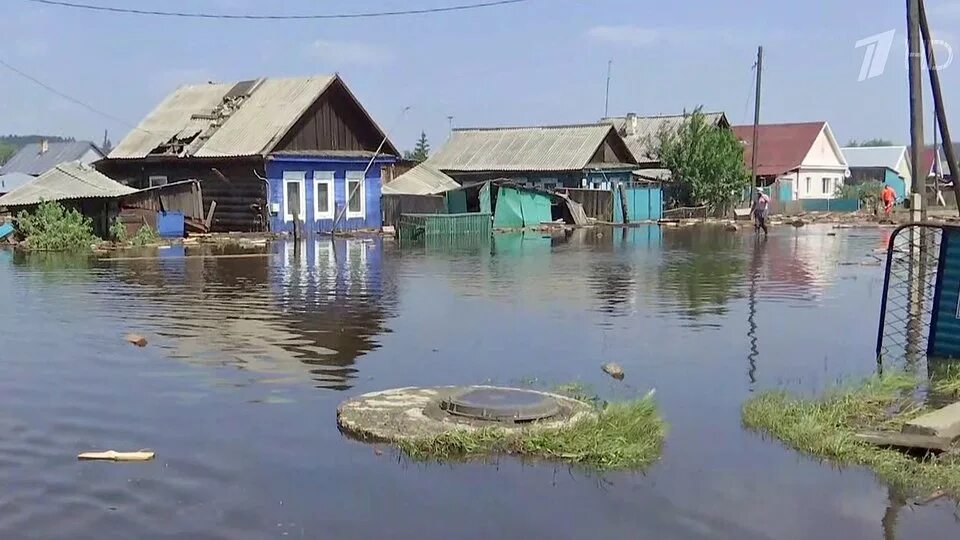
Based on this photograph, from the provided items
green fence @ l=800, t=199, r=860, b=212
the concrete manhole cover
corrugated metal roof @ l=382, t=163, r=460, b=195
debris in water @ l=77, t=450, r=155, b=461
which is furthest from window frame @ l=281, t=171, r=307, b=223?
green fence @ l=800, t=199, r=860, b=212

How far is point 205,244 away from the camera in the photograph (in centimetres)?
3020

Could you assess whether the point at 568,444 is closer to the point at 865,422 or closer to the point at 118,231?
the point at 865,422

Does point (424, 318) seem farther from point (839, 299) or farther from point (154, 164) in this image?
point (154, 164)

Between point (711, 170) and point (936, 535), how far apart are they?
4401 cm

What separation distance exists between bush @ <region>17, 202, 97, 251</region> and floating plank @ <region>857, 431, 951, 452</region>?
2464 centimetres

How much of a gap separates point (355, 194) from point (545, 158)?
12.8 m

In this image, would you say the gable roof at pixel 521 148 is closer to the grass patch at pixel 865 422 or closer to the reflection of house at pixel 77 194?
the reflection of house at pixel 77 194

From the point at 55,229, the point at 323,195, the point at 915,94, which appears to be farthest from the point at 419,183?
the point at 915,94

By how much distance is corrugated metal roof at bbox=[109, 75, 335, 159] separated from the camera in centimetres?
3441

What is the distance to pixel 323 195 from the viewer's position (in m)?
36.6

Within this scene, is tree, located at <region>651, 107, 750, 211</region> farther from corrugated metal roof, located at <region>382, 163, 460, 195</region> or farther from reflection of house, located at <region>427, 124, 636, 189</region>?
corrugated metal roof, located at <region>382, 163, 460, 195</region>

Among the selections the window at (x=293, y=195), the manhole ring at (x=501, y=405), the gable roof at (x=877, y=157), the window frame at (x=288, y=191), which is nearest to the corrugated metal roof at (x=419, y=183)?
the window frame at (x=288, y=191)

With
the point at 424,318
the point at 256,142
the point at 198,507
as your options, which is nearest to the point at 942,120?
the point at 424,318

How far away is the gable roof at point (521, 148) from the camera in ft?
154
